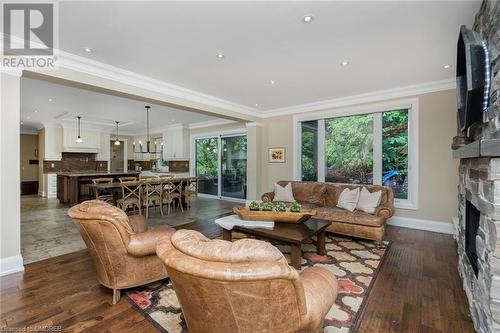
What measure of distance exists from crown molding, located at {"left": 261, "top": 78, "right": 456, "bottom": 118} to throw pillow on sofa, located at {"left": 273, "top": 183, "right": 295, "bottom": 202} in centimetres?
204

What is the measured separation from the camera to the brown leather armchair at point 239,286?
1.02 metres

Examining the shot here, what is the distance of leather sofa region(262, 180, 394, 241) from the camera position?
3556mm

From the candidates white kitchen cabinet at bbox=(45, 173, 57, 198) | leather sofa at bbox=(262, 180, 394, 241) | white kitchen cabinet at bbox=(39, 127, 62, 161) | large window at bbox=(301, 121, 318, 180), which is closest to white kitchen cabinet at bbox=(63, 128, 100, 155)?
white kitchen cabinet at bbox=(39, 127, 62, 161)

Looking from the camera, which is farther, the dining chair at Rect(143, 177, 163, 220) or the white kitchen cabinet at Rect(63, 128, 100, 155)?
the white kitchen cabinet at Rect(63, 128, 100, 155)

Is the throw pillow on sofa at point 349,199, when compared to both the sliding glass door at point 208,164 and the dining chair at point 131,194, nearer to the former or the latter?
the dining chair at point 131,194

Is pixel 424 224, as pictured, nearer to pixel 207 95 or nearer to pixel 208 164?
pixel 207 95

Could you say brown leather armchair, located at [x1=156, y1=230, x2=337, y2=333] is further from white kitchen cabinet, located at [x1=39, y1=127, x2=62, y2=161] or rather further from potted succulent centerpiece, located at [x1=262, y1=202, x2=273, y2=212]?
white kitchen cabinet, located at [x1=39, y1=127, x2=62, y2=161]

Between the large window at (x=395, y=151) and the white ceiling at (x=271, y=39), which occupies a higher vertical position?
the white ceiling at (x=271, y=39)

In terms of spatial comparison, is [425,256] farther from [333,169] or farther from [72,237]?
[72,237]

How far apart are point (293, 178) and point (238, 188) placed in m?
2.26

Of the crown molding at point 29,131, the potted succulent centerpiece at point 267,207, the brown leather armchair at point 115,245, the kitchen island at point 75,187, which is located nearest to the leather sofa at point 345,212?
the potted succulent centerpiece at point 267,207

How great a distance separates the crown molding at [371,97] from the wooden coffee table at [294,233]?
302cm

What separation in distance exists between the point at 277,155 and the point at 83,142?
23.9 feet

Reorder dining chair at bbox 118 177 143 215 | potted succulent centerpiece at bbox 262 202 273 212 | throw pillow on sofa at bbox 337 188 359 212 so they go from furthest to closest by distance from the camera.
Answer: dining chair at bbox 118 177 143 215
throw pillow on sofa at bbox 337 188 359 212
potted succulent centerpiece at bbox 262 202 273 212
